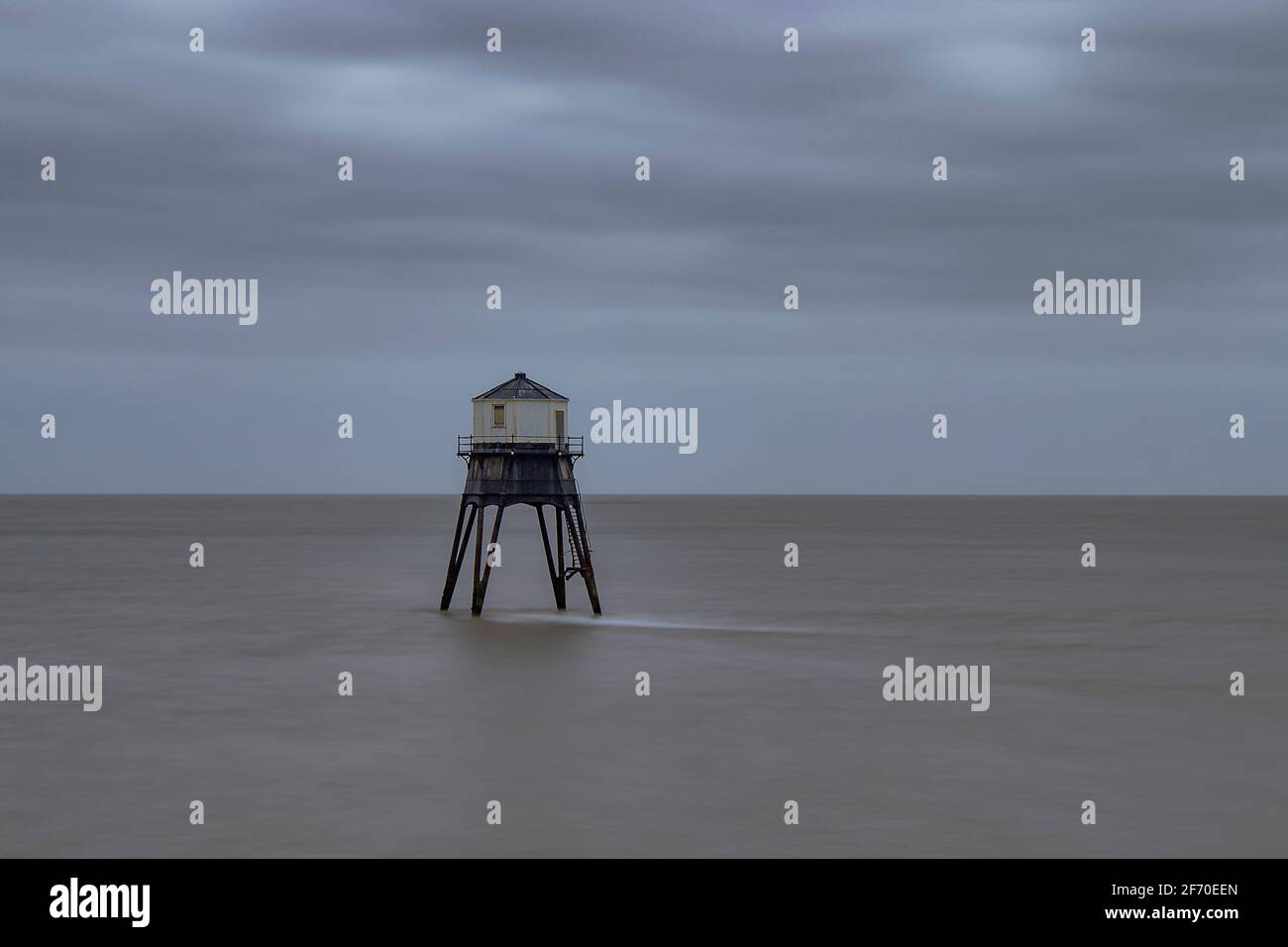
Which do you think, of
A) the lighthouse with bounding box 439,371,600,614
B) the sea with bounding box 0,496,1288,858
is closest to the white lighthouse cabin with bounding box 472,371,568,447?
the lighthouse with bounding box 439,371,600,614

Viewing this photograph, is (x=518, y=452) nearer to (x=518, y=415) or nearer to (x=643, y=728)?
(x=518, y=415)

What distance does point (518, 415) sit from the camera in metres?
40.8

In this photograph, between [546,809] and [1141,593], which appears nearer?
[546,809]

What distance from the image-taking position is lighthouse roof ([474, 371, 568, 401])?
135 feet

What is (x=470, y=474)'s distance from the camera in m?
41.1

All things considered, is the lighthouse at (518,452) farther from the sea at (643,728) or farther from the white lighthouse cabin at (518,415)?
the sea at (643,728)

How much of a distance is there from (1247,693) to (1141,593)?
2976 cm

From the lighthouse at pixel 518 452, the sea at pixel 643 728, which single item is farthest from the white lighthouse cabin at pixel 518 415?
the sea at pixel 643 728

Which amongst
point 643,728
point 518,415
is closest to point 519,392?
point 518,415

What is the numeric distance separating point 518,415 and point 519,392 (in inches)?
29.8

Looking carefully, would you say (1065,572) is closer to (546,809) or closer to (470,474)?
(470,474)

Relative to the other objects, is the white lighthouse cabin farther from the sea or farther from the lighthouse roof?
the sea
